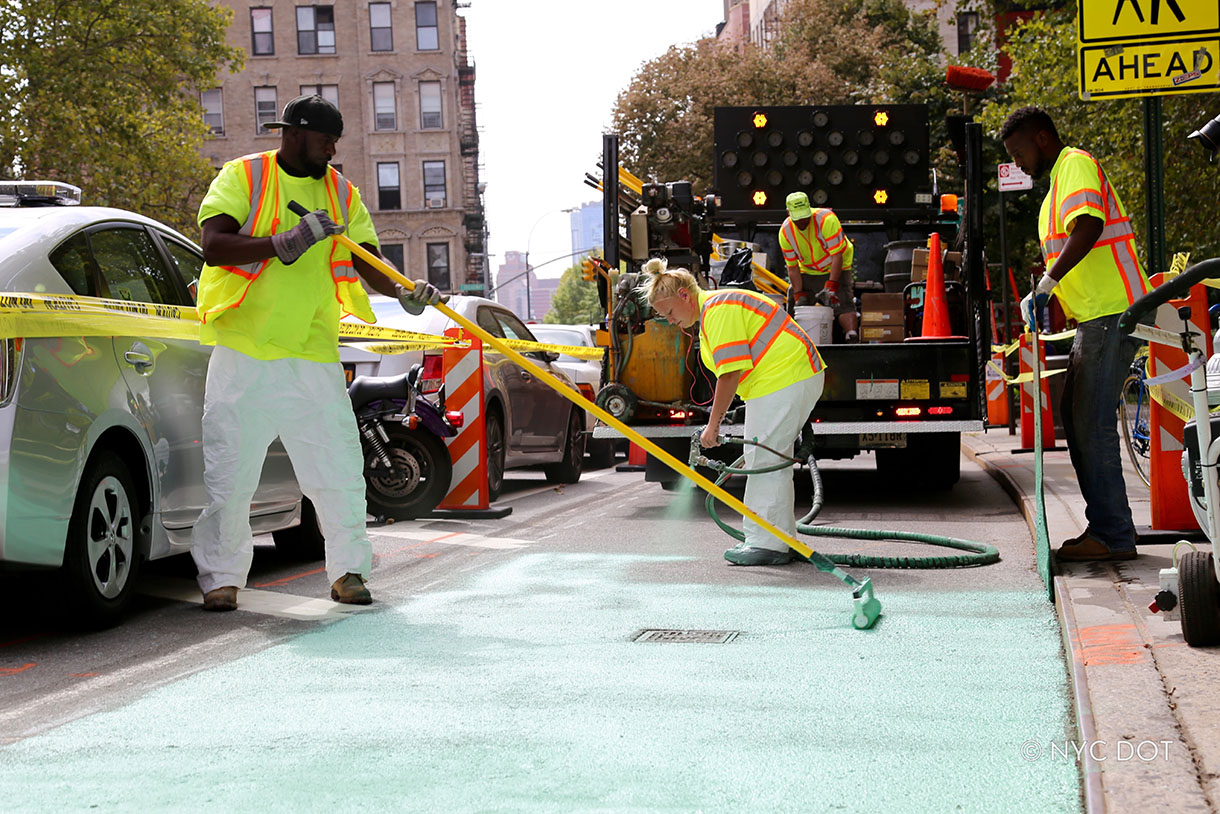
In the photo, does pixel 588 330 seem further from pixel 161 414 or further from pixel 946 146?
pixel 946 146

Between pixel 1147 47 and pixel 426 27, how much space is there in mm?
57166

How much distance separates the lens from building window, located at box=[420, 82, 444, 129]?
61.7 metres

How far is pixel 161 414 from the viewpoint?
647 centimetres

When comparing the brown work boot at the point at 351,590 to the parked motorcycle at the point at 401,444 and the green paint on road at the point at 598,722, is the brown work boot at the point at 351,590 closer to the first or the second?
the green paint on road at the point at 598,722

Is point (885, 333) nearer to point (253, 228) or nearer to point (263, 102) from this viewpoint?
point (253, 228)

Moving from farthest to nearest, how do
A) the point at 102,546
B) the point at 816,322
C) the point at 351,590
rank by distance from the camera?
1. the point at 816,322
2. the point at 351,590
3. the point at 102,546

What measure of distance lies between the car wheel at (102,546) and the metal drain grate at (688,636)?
2.17 meters

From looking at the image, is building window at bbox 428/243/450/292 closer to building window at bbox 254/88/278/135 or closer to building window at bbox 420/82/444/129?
building window at bbox 420/82/444/129

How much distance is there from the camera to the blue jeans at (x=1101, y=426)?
6.59m

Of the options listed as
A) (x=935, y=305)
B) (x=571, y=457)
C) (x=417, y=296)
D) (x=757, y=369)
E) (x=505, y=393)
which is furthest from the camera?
(x=571, y=457)

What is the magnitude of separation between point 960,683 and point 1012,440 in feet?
47.5

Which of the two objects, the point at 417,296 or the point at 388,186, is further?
the point at 388,186

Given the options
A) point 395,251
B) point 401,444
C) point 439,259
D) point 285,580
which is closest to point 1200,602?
point 285,580

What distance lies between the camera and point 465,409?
1097cm
